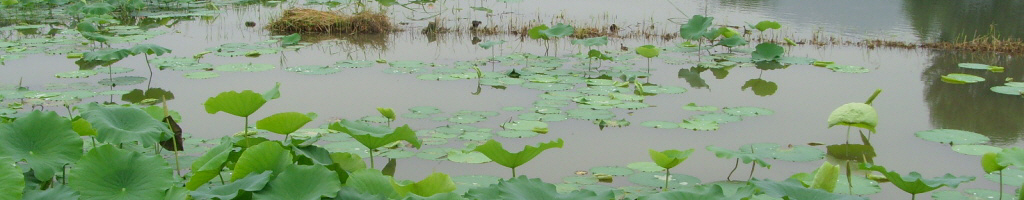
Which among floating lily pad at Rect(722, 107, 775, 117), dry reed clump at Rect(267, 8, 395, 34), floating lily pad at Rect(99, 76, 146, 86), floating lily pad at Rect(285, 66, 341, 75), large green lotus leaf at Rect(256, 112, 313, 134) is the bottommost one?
floating lily pad at Rect(722, 107, 775, 117)

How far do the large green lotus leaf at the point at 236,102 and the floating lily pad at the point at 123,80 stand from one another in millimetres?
2556

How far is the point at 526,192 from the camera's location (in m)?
A: 1.97

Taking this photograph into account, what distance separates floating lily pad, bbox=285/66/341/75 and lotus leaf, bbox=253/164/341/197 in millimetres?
3473

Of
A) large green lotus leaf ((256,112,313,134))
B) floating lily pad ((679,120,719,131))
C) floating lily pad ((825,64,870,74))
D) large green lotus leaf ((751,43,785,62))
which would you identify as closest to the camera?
large green lotus leaf ((256,112,313,134))

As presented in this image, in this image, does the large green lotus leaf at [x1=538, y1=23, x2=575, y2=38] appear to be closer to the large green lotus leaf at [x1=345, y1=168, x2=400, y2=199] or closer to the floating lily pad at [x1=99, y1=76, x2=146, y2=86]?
the floating lily pad at [x1=99, y1=76, x2=146, y2=86]

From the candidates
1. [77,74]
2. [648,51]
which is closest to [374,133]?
[648,51]

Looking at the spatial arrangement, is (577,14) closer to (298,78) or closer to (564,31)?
(564,31)

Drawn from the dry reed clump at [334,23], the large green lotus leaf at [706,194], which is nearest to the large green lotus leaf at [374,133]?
the large green lotus leaf at [706,194]

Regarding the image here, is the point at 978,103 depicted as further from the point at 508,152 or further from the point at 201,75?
the point at 201,75

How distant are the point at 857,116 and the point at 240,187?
2506mm

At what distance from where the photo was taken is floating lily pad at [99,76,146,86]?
197 inches

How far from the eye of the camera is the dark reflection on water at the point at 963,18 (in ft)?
24.1

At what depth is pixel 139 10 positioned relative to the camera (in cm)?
899

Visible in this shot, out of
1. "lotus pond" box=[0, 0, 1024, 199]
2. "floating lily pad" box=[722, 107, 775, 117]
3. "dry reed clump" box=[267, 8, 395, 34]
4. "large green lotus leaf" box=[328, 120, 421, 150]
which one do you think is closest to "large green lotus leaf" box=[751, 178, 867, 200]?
"lotus pond" box=[0, 0, 1024, 199]
